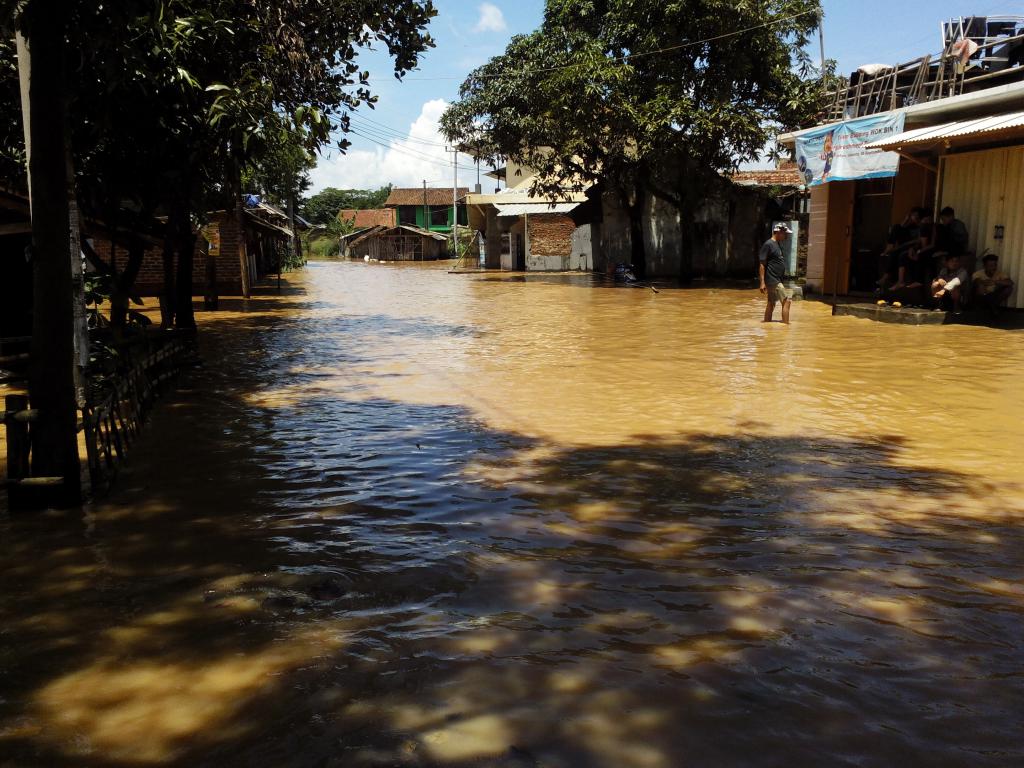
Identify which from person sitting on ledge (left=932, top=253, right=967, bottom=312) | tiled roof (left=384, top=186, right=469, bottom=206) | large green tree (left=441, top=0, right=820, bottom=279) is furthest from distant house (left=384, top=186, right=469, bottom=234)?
person sitting on ledge (left=932, top=253, right=967, bottom=312)

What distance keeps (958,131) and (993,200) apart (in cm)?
197

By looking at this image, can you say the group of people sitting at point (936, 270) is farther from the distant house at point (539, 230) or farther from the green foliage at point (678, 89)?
the distant house at point (539, 230)

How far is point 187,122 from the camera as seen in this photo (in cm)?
952

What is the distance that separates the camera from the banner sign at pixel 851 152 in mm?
16328

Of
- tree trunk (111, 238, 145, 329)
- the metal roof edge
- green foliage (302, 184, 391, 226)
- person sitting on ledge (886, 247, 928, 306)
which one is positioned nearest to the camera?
tree trunk (111, 238, 145, 329)

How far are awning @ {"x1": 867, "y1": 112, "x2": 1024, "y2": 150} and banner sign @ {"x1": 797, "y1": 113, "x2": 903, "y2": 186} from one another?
0.59 meters

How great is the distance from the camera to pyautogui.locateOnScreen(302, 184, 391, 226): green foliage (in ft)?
335

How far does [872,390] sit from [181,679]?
7.95 metres

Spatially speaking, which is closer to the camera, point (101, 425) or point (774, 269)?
point (101, 425)

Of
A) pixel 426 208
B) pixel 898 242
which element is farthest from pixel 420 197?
pixel 898 242

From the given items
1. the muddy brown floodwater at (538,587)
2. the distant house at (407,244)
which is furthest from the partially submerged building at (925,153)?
the distant house at (407,244)

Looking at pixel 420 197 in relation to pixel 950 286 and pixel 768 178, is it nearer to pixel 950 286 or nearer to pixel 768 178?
pixel 768 178

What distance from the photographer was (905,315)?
49.5 feet

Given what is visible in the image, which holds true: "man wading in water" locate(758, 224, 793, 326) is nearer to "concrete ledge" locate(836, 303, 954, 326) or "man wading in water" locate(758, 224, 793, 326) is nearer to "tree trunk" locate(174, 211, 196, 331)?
"concrete ledge" locate(836, 303, 954, 326)
